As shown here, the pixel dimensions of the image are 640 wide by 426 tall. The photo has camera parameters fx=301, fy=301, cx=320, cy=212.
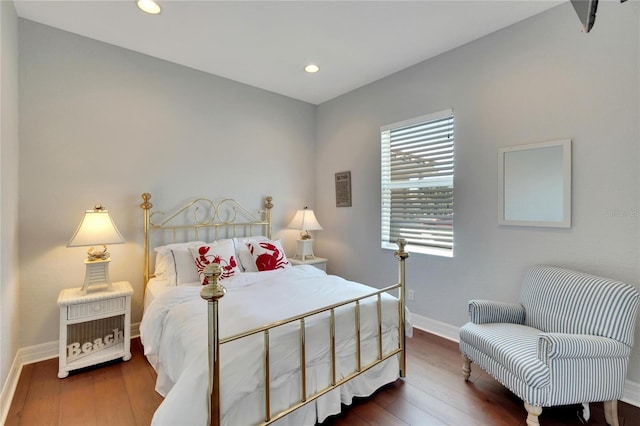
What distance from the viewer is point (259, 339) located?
5.25 feet

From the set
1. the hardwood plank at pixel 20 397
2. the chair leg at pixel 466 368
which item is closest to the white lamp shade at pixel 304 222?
the chair leg at pixel 466 368

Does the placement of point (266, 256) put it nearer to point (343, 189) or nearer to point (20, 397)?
point (343, 189)

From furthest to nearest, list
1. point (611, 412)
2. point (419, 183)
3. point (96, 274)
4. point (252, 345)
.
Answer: point (419, 183) < point (96, 274) < point (611, 412) < point (252, 345)

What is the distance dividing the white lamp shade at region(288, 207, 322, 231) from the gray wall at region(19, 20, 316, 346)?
0.55 meters

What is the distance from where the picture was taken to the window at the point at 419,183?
3075 millimetres

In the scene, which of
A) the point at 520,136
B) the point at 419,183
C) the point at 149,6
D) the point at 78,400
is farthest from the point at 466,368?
the point at 149,6

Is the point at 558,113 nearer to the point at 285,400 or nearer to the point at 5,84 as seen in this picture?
the point at 285,400

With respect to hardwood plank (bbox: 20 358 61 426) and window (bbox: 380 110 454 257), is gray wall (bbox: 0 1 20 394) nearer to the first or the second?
hardwood plank (bbox: 20 358 61 426)

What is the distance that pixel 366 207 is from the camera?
3.86m

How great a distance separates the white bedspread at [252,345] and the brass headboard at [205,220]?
1017mm

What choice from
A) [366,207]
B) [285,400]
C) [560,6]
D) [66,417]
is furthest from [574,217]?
[66,417]

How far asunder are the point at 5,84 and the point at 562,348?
391 cm

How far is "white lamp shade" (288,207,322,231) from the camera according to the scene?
397 centimetres

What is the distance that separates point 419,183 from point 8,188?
3.51 meters
